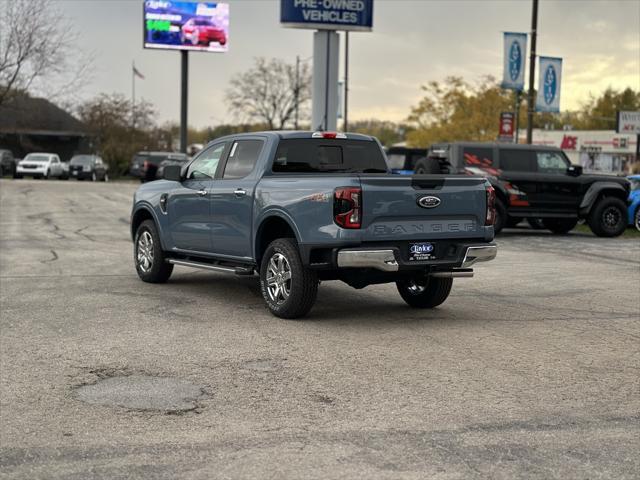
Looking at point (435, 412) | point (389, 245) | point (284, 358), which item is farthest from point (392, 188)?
point (435, 412)

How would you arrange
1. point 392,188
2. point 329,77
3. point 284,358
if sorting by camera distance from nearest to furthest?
point 284,358, point 392,188, point 329,77

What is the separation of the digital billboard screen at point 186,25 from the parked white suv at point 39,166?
10.4m

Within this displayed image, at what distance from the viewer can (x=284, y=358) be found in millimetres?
7293

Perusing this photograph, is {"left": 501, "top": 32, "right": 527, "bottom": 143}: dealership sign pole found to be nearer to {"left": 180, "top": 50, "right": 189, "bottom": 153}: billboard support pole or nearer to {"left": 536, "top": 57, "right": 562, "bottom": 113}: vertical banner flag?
{"left": 536, "top": 57, "right": 562, "bottom": 113}: vertical banner flag

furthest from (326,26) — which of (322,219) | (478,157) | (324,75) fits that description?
(322,219)

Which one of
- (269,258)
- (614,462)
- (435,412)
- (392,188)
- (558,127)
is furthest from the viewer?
(558,127)

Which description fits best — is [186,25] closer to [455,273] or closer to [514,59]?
[514,59]

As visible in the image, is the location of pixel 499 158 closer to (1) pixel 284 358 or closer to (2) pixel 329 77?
(1) pixel 284 358

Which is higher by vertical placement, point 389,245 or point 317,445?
point 389,245

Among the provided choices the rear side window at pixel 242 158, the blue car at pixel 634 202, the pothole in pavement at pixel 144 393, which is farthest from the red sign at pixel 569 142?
the pothole in pavement at pixel 144 393

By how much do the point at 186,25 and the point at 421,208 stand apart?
55362mm

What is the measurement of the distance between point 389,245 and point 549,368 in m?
2.14

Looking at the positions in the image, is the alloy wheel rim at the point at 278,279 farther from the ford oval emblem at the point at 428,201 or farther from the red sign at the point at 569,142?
the red sign at the point at 569,142

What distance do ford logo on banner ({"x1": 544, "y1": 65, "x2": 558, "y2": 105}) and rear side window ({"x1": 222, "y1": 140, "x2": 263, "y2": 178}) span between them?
25473 millimetres
